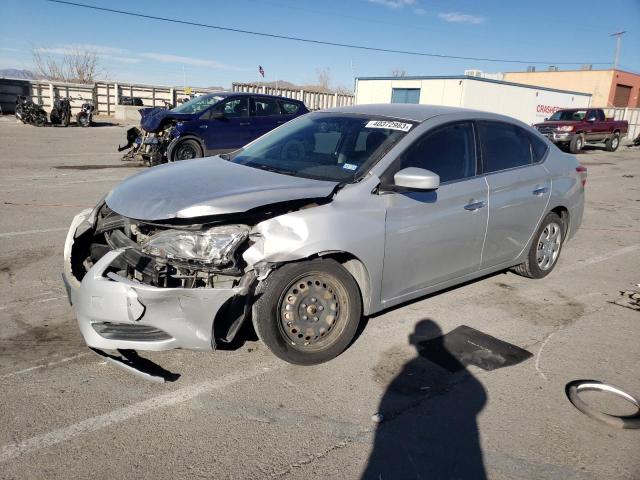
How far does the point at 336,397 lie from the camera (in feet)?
10.4

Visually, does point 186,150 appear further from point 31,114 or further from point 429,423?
point 31,114

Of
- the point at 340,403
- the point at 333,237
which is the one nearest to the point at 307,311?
the point at 333,237

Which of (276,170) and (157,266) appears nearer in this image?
(157,266)

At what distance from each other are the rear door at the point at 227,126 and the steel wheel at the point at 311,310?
31.2ft

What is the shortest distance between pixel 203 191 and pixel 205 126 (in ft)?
30.6

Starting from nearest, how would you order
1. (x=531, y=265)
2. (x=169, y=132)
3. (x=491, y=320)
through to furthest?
(x=491, y=320) → (x=531, y=265) → (x=169, y=132)

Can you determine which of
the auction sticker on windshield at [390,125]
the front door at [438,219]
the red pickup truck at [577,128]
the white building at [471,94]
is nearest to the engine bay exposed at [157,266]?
the front door at [438,219]

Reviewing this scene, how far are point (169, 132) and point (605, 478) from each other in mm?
11154

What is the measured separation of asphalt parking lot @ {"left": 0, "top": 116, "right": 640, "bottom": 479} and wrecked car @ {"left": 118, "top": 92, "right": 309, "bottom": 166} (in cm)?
730

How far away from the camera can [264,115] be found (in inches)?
523

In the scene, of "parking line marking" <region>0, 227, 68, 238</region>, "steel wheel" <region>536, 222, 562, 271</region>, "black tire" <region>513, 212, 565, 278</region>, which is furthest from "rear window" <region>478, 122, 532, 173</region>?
"parking line marking" <region>0, 227, 68, 238</region>

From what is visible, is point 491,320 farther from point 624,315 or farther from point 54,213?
point 54,213

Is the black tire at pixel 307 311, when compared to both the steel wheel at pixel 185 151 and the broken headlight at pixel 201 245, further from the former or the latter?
the steel wheel at pixel 185 151

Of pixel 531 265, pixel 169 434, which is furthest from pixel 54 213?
pixel 531 265
